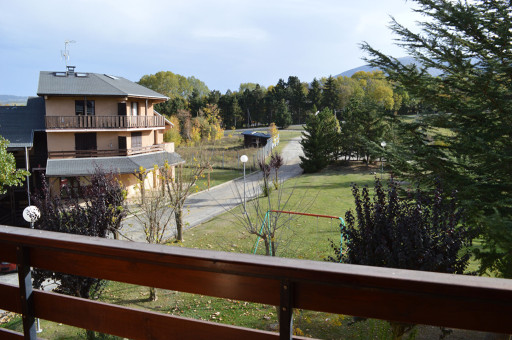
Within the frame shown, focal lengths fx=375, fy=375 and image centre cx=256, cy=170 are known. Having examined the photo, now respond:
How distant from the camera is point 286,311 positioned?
1.18 meters

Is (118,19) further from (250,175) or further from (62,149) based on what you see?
(250,175)

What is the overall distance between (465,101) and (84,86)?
24.5 metres

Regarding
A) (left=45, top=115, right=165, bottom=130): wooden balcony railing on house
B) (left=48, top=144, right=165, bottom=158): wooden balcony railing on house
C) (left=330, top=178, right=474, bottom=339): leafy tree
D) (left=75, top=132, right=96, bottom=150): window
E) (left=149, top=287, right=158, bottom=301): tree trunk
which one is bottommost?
→ (left=149, top=287, right=158, bottom=301): tree trunk

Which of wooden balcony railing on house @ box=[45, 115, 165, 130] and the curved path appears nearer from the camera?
the curved path

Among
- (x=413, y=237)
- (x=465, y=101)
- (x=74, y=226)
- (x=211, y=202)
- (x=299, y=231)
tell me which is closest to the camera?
(x=413, y=237)

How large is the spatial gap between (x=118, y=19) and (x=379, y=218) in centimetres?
557

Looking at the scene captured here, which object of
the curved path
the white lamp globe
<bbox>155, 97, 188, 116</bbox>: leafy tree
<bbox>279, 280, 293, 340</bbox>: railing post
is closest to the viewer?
<bbox>279, 280, 293, 340</bbox>: railing post

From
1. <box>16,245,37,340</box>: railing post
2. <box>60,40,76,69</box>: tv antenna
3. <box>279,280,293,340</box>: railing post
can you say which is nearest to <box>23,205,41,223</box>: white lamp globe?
<box>16,245,37,340</box>: railing post

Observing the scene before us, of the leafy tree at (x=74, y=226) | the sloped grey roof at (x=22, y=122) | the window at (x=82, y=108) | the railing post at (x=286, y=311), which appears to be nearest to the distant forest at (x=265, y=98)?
the sloped grey roof at (x=22, y=122)

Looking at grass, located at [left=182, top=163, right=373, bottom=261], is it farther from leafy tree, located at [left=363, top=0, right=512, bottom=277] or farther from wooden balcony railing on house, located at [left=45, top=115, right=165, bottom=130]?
wooden balcony railing on house, located at [left=45, top=115, right=165, bottom=130]

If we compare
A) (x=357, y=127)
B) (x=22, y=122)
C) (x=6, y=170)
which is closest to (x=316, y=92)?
(x=357, y=127)

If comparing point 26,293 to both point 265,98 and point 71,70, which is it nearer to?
point 71,70

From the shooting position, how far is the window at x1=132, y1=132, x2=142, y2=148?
87.9 ft

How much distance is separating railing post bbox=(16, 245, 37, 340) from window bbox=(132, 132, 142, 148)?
26434 mm
